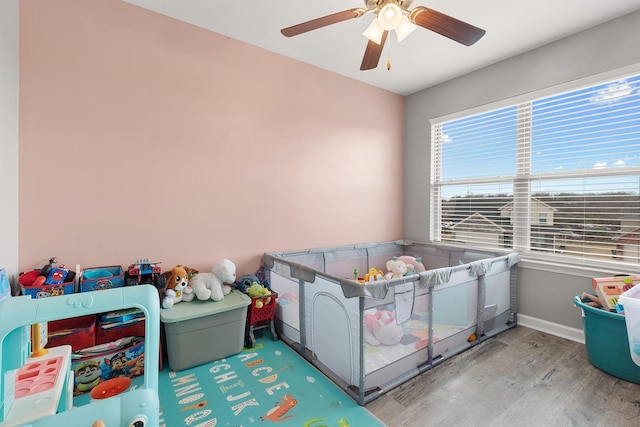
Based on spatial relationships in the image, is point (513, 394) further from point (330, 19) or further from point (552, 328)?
point (330, 19)

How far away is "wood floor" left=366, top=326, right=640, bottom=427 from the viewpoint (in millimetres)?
1565

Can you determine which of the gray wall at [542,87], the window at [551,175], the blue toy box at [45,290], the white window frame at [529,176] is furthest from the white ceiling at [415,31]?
the blue toy box at [45,290]

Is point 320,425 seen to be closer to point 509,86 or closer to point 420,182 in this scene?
point 420,182

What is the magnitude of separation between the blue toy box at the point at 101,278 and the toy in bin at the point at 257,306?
850mm

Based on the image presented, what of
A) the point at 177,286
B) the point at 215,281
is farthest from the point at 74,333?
the point at 215,281

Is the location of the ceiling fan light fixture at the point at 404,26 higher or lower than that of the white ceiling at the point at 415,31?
lower

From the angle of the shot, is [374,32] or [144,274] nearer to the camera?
[374,32]

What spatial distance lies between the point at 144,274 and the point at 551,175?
131 inches

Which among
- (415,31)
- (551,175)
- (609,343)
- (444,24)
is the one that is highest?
(415,31)

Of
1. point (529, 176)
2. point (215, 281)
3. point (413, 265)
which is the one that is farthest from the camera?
point (413, 265)

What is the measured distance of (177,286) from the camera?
2072 mm

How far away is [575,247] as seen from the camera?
8.11ft

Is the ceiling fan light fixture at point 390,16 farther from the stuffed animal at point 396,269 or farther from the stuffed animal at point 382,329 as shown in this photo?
the stuffed animal at point 396,269

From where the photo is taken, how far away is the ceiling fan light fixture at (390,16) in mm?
1500
